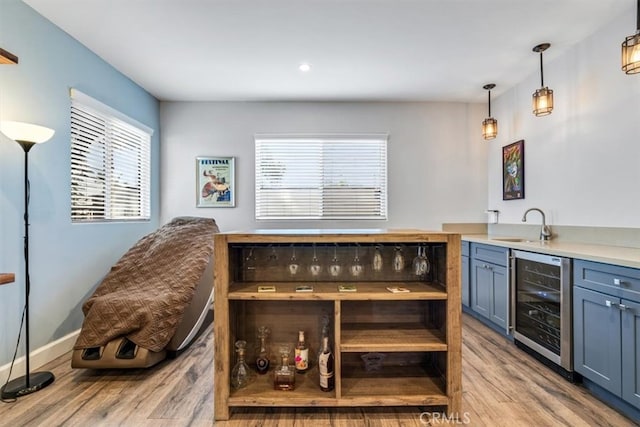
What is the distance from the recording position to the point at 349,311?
2094 mm

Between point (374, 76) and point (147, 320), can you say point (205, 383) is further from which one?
point (374, 76)

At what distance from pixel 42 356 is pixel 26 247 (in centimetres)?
98

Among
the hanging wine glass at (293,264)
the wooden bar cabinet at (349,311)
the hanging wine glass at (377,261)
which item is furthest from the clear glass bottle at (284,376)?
the hanging wine glass at (377,261)

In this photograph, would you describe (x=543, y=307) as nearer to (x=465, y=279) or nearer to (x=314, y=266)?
(x=465, y=279)

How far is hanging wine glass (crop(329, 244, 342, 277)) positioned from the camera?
1.98 m

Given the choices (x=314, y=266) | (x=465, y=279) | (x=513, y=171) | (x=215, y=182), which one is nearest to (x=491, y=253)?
(x=465, y=279)

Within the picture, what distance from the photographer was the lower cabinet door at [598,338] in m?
1.86

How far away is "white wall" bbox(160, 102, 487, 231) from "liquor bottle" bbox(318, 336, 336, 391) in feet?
8.29

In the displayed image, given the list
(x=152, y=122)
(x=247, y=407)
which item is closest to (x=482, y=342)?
(x=247, y=407)

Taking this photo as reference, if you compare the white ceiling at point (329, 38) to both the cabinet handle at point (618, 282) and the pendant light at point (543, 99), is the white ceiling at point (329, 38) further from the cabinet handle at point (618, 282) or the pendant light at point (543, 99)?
the cabinet handle at point (618, 282)

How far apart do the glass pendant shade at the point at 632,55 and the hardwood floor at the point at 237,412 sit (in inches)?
83.3

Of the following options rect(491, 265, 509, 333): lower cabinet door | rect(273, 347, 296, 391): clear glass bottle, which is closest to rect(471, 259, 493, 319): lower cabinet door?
rect(491, 265, 509, 333): lower cabinet door

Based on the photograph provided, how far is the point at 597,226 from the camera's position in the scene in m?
2.63

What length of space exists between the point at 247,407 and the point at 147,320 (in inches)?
39.9
